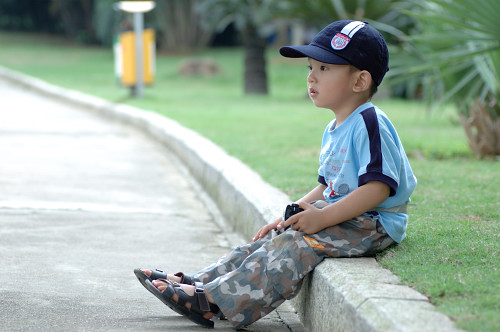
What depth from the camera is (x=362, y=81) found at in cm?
316

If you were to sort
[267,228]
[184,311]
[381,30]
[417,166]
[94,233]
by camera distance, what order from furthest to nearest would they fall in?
[381,30] < [417,166] < [94,233] < [267,228] < [184,311]

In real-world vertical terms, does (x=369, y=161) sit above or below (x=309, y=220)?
above

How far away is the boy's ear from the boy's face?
0.06ft

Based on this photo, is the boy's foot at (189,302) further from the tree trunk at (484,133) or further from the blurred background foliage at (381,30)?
the tree trunk at (484,133)

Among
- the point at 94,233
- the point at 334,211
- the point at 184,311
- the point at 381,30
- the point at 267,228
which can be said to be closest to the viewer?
the point at 334,211

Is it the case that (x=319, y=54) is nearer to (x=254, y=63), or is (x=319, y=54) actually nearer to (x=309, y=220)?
(x=309, y=220)

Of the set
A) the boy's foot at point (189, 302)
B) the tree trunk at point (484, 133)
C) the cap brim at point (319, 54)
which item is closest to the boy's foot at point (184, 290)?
the boy's foot at point (189, 302)

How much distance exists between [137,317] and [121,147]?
5779 millimetres

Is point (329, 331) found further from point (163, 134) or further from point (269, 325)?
point (163, 134)

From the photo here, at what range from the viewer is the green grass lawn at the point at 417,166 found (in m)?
2.70

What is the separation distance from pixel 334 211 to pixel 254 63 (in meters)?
13.5

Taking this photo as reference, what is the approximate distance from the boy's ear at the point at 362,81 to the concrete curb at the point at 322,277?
636 millimetres

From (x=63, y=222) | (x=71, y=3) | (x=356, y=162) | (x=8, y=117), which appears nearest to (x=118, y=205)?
(x=63, y=222)

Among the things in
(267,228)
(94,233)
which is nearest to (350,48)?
(267,228)
